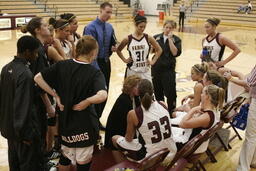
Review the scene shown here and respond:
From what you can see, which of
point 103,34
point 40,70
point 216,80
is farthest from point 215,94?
point 103,34

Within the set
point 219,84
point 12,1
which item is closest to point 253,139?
point 219,84

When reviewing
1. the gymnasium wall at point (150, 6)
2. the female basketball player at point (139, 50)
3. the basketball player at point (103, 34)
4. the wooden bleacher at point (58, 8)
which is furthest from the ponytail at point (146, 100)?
the gymnasium wall at point (150, 6)

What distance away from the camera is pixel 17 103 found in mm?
2975

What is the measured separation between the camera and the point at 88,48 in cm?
283

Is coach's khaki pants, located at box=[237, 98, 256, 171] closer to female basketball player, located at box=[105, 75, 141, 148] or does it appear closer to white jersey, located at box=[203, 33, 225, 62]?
female basketball player, located at box=[105, 75, 141, 148]

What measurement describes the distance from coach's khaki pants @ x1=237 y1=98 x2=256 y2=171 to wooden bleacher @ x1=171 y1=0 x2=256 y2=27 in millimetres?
20272

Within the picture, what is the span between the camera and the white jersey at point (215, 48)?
17.4 ft

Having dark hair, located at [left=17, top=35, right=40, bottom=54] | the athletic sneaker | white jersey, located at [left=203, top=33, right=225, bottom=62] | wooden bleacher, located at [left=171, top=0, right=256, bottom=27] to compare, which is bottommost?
the athletic sneaker

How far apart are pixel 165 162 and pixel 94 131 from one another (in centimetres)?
94

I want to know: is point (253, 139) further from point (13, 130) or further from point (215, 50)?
point (13, 130)

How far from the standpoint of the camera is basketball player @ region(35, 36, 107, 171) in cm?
283

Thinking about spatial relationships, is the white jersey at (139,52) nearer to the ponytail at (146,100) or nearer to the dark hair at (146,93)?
the dark hair at (146,93)

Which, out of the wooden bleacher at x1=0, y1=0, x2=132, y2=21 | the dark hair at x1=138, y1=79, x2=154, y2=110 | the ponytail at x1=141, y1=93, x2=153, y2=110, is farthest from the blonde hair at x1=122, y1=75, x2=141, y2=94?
the wooden bleacher at x1=0, y1=0, x2=132, y2=21

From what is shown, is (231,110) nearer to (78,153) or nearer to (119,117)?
(119,117)
